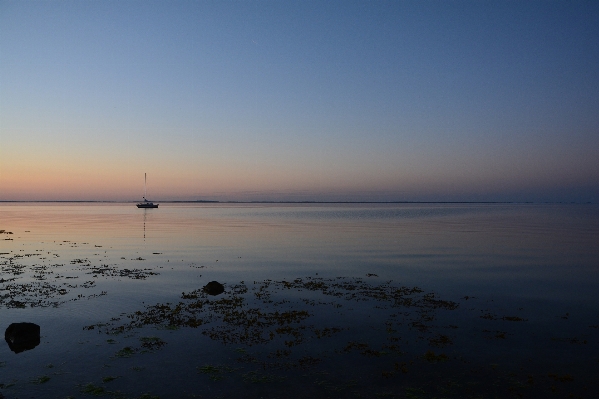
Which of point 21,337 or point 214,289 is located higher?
point 21,337

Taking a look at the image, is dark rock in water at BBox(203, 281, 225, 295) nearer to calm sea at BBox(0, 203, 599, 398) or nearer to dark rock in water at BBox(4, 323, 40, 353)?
calm sea at BBox(0, 203, 599, 398)

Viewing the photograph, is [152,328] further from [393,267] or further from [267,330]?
[393,267]

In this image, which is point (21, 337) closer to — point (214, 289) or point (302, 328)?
point (214, 289)

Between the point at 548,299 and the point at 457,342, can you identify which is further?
the point at 548,299

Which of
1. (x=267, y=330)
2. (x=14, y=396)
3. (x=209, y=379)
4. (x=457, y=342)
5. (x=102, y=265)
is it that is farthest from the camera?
(x=102, y=265)

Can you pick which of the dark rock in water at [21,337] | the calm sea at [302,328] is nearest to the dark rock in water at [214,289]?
the calm sea at [302,328]

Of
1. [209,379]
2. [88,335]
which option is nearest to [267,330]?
[209,379]

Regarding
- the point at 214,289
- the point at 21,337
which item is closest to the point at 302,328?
the point at 214,289

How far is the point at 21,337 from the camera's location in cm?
1828

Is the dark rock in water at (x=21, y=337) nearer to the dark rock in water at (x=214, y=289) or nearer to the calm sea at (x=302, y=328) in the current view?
the calm sea at (x=302, y=328)

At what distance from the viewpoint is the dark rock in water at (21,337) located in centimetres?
1795

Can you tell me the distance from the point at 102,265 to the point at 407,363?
33888 mm

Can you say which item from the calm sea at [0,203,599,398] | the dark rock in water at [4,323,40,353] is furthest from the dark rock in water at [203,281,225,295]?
the dark rock in water at [4,323,40,353]

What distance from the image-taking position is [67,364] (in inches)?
645
